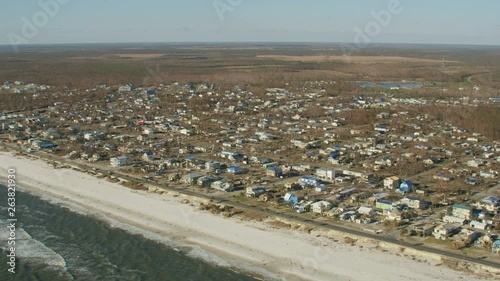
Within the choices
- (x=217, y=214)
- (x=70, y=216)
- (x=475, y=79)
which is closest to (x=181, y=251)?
(x=217, y=214)

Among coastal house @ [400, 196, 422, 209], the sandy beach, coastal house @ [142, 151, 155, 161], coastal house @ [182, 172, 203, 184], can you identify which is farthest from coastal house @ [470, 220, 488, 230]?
coastal house @ [142, 151, 155, 161]

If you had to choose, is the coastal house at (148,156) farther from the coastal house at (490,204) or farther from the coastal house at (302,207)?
the coastal house at (490,204)

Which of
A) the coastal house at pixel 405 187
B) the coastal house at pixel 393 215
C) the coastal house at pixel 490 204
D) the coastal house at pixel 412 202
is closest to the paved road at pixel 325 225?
the coastal house at pixel 393 215

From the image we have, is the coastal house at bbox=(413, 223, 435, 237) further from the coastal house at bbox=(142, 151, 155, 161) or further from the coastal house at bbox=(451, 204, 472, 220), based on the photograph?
the coastal house at bbox=(142, 151, 155, 161)

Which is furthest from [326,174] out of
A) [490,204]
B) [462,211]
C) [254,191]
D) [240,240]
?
[240,240]

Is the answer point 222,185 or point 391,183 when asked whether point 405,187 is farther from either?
point 222,185

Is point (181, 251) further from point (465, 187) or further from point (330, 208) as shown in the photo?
point (465, 187)

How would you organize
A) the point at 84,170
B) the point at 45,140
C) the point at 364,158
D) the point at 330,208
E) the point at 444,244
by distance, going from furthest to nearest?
the point at 45,140 < the point at 364,158 < the point at 84,170 < the point at 330,208 < the point at 444,244
